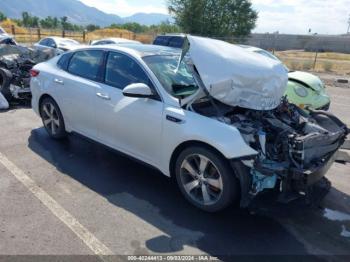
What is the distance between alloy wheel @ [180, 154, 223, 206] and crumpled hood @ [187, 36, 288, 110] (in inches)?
28.3

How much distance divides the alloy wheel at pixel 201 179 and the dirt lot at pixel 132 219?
0.59 feet

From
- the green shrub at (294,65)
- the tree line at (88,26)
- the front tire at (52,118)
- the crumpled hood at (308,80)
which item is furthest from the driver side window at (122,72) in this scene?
the tree line at (88,26)

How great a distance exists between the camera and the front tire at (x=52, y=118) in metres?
5.63

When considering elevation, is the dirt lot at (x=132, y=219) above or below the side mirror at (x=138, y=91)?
below

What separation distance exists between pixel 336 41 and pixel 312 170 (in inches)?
2003

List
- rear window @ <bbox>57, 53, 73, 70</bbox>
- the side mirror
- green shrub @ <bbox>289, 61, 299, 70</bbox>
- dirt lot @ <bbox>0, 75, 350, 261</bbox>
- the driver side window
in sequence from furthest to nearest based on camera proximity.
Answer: green shrub @ <bbox>289, 61, 299, 70</bbox> < rear window @ <bbox>57, 53, 73, 70</bbox> < the driver side window < the side mirror < dirt lot @ <bbox>0, 75, 350, 261</bbox>

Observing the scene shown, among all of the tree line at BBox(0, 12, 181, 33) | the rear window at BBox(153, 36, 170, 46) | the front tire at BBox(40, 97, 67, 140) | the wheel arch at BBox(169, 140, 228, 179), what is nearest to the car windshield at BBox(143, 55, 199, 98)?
the wheel arch at BBox(169, 140, 228, 179)

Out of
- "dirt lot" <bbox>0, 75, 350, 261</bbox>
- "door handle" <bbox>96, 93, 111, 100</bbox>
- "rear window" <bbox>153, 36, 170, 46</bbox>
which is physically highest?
"rear window" <bbox>153, 36, 170, 46</bbox>

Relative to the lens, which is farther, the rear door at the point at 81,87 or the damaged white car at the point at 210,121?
the rear door at the point at 81,87

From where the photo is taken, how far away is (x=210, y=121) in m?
3.72

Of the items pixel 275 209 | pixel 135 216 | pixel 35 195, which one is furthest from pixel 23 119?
pixel 275 209

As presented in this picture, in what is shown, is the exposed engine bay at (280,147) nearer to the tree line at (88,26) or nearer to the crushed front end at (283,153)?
the crushed front end at (283,153)

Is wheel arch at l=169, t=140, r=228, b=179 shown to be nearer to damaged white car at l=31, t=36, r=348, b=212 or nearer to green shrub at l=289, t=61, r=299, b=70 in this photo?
damaged white car at l=31, t=36, r=348, b=212

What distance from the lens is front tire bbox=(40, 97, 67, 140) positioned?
18.5 ft
